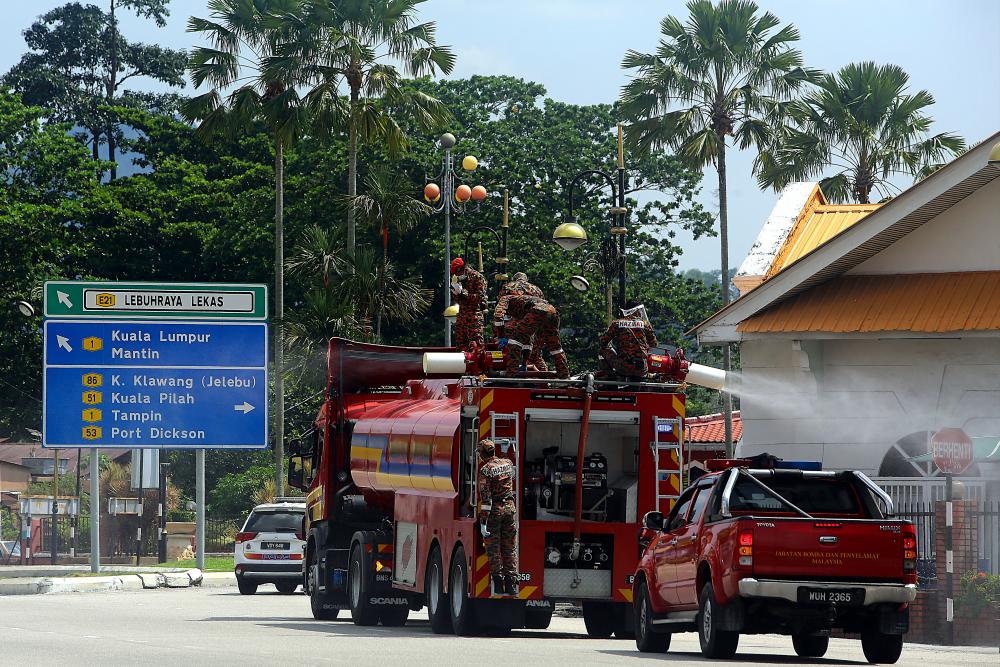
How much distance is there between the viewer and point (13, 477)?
118m

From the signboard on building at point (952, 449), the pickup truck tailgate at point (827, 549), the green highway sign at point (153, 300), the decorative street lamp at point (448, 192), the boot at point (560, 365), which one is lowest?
the pickup truck tailgate at point (827, 549)

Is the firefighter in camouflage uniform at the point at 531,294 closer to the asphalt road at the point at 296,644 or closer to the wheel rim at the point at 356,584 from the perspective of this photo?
the asphalt road at the point at 296,644

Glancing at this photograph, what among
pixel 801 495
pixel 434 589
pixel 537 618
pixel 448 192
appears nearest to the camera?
pixel 801 495

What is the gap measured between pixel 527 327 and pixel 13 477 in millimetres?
102710

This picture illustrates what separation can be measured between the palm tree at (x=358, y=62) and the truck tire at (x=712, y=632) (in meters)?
32.1

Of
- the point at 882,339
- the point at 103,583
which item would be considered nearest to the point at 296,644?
the point at 882,339

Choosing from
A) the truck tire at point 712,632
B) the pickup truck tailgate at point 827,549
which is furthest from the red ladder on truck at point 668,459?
the pickup truck tailgate at point 827,549

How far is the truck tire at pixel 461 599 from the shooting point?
20.7 m

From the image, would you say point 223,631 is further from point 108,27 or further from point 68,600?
point 108,27

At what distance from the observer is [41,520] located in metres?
69.8

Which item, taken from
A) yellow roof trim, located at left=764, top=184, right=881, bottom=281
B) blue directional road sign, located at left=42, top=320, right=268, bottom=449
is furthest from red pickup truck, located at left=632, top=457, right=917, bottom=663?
blue directional road sign, located at left=42, top=320, right=268, bottom=449

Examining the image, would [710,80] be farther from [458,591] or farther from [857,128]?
[458,591]

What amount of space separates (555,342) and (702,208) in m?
48.8

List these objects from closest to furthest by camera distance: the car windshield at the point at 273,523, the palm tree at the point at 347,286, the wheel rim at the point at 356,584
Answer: the wheel rim at the point at 356,584, the car windshield at the point at 273,523, the palm tree at the point at 347,286
